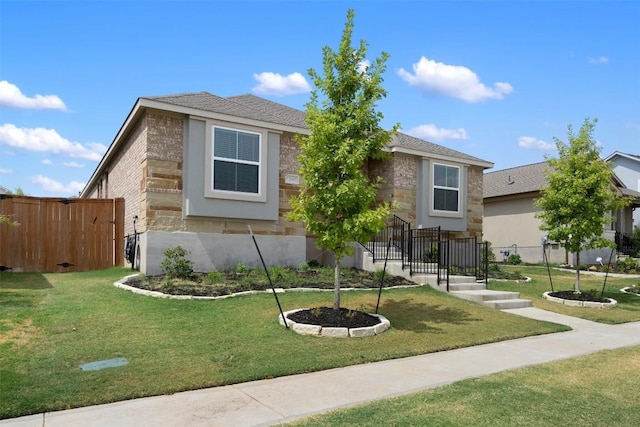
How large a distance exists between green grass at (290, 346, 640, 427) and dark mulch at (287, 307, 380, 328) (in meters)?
2.47

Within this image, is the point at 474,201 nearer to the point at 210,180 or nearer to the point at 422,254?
the point at 422,254

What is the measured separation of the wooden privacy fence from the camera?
494 inches

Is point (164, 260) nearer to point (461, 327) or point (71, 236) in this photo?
point (71, 236)

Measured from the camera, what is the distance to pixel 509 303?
1080 cm

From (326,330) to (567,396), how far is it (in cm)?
340

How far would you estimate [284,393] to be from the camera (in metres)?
4.90

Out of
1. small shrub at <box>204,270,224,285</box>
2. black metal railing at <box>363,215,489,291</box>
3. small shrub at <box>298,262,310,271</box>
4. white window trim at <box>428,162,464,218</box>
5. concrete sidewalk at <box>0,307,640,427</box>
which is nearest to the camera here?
concrete sidewalk at <box>0,307,640,427</box>

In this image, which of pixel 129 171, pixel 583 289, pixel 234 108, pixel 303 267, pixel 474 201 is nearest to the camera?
pixel 303 267

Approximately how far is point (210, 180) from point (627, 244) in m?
23.8

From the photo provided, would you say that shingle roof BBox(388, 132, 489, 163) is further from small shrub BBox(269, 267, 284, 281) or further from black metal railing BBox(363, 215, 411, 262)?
small shrub BBox(269, 267, 284, 281)

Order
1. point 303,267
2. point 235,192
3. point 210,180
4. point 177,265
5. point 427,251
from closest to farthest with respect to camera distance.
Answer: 1. point 177,265
2. point 210,180
3. point 235,192
4. point 303,267
5. point 427,251

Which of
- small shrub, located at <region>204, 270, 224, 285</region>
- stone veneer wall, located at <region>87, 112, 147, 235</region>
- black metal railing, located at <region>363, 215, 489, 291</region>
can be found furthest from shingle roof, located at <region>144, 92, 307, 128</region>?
black metal railing, located at <region>363, 215, 489, 291</region>

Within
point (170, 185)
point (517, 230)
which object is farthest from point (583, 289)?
point (170, 185)

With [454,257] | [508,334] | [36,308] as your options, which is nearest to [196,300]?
[36,308]
